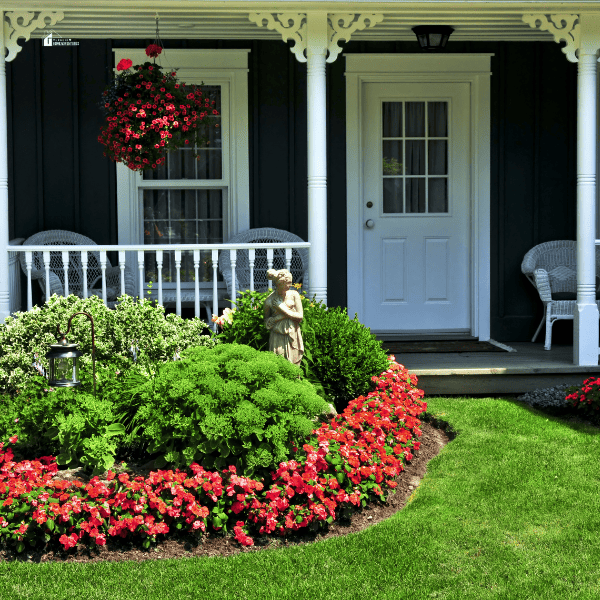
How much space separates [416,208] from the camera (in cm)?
784

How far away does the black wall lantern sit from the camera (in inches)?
278

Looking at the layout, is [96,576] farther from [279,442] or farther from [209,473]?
[279,442]

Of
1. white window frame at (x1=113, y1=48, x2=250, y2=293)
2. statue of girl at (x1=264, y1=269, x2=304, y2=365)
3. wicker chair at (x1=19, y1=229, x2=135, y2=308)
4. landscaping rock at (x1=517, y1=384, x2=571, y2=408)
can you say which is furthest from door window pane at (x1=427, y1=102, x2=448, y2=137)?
statue of girl at (x1=264, y1=269, x2=304, y2=365)

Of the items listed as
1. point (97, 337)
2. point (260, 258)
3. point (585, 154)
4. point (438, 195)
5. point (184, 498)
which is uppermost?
point (585, 154)

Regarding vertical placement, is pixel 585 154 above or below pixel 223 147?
below

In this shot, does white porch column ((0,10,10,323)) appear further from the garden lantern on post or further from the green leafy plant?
the garden lantern on post

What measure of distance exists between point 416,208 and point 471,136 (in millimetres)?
835

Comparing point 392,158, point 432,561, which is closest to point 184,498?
point 432,561

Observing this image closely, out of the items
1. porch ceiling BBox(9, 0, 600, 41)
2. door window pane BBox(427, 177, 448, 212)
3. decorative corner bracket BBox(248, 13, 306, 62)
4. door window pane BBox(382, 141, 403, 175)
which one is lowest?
door window pane BBox(427, 177, 448, 212)

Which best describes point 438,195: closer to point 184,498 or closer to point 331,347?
point 331,347

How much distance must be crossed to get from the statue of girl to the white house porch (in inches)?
46.9

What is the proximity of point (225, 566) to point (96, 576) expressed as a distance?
0.53 metres

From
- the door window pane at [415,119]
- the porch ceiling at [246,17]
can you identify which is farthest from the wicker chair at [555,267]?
the porch ceiling at [246,17]

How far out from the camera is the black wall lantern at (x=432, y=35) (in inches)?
278
